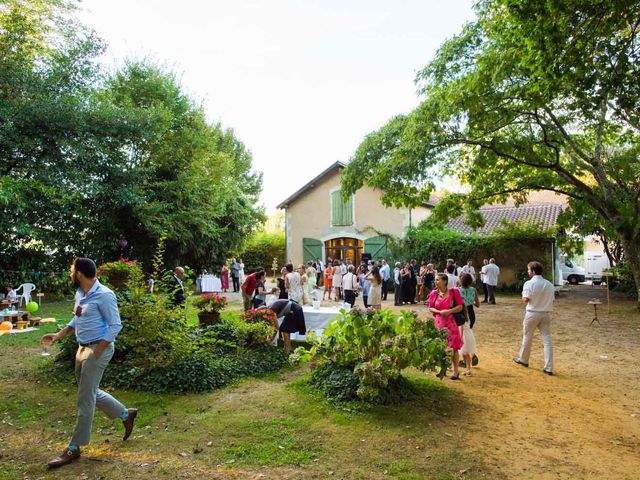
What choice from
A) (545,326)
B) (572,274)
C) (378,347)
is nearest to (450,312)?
(378,347)

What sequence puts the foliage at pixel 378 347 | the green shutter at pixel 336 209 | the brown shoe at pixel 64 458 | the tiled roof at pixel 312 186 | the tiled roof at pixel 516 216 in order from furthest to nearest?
the green shutter at pixel 336 209
the tiled roof at pixel 312 186
the tiled roof at pixel 516 216
the foliage at pixel 378 347
the brown shoe at pixel 64 458

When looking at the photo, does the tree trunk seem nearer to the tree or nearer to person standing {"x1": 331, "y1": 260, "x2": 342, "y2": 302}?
the tree

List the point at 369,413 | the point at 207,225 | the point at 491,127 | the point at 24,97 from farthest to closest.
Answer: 1. the point at 207,225
2. the point at 24,97
3. the point at 491,127
4. the point at 369,413

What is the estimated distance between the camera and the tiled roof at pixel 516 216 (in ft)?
71.3

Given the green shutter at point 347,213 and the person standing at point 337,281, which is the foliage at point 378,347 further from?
the green shutter at point 347,213

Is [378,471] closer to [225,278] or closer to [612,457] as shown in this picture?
[612,457]

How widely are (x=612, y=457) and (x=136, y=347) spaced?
5.44 metres

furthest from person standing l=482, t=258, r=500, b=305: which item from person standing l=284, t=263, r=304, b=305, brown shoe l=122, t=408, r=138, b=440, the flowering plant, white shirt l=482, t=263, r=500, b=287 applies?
brown shoe l=122, t=408, r=138, b=440

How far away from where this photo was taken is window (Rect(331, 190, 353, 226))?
24.3 meters

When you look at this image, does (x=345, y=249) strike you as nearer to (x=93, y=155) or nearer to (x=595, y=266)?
(x=93, y=155)

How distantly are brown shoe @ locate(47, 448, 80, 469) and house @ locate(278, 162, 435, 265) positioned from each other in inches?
779

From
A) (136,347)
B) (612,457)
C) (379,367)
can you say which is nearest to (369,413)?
(379,367)

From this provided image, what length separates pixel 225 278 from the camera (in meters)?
21.3

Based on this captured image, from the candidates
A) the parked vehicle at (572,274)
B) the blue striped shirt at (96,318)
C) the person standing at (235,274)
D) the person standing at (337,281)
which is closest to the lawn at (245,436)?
the blue striped shirt at (96,318)
